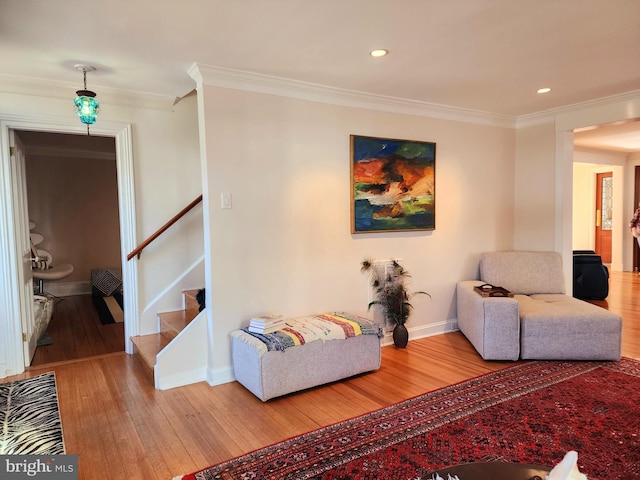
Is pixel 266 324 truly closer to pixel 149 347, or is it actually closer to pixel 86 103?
pixel 149 347

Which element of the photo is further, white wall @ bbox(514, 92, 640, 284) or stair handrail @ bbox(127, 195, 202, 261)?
white wall @ bbox(514, 92, 640, 284)

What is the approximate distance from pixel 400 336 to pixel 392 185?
143 cm

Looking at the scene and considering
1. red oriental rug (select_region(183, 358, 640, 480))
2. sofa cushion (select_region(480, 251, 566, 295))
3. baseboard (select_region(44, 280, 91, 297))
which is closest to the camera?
red oriental rug (select_region(183, 358, 640, 480))

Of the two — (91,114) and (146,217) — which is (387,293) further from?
(91,114)

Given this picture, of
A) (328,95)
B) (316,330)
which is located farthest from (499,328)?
(328,95)

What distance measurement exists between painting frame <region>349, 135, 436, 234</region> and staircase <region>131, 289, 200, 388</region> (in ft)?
5.37

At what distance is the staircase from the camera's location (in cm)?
345

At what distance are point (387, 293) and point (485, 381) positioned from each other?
121cm

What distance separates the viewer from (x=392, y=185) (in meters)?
4.05

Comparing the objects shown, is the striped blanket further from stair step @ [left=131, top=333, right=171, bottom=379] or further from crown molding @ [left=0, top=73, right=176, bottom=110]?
crown molding @ [left=0, top=73, right=176, bottom=110]

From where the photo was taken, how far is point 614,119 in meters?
4.05

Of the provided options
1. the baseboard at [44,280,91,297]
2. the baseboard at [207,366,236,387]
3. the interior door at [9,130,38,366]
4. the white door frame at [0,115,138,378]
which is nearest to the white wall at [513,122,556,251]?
the baseboard at [207,366,236,387]

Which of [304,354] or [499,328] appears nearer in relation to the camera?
[304,354]

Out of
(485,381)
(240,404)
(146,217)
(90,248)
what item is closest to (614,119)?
(485,381)
